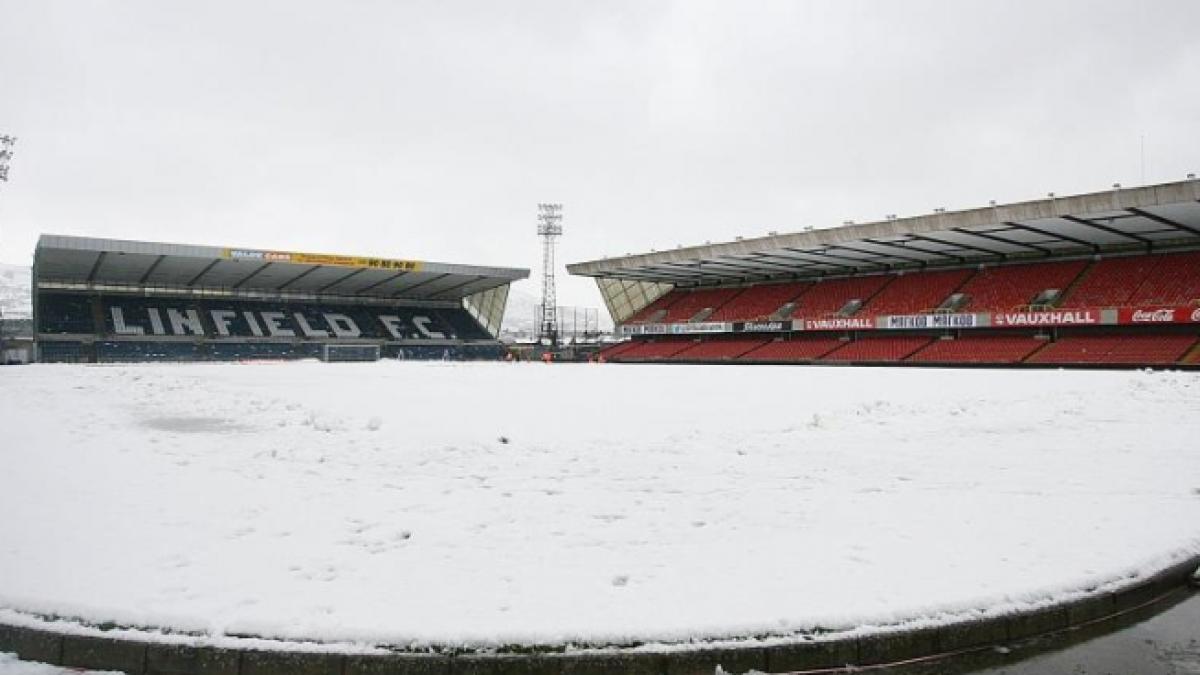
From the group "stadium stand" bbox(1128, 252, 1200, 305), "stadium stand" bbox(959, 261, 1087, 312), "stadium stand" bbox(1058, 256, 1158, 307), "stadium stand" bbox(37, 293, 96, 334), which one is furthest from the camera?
"stadium stand" bbox(37, 293, 96, 334)

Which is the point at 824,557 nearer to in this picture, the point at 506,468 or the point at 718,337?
the point at 506,468

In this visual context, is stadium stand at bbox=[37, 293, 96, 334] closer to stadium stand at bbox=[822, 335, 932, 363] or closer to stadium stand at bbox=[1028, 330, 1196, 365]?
stadium stand at bbox=[822, 335, 932, 363]

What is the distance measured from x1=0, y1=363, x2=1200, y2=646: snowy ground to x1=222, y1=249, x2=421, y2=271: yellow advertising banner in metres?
41.6

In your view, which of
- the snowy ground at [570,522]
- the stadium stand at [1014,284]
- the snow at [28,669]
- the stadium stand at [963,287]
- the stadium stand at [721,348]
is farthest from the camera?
the stadium stand at [721,348]

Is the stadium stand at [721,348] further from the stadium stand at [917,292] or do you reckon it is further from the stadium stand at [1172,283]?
the stadium stand at [1172,283]

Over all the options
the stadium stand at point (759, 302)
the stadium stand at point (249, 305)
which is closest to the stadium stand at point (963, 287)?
the stadium stand at point (759, 302)

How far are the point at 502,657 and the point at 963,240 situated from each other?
41578 millimetres

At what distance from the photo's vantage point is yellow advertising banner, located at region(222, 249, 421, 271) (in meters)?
49.4

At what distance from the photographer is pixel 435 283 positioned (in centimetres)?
6325

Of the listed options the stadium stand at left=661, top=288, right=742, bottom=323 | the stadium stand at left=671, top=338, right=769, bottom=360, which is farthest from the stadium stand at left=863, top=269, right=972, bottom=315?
the stadium stand at left=661, top=288, right=742, bottom=323

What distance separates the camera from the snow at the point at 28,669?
11.1ft

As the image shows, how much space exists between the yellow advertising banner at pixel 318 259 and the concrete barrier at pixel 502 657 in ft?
167

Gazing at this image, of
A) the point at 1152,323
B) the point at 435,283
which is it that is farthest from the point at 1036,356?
the point at 435,283

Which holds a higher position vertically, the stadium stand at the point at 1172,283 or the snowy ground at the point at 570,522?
the stadium stand at the point at 1172,283
